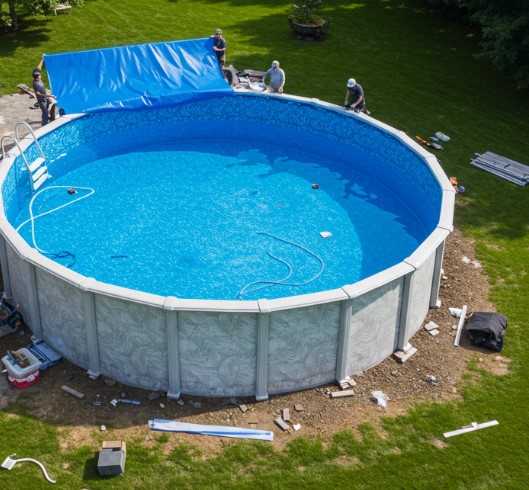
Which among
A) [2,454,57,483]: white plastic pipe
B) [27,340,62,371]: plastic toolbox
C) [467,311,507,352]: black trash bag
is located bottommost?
[2,454,57,483]: white plastic pipe

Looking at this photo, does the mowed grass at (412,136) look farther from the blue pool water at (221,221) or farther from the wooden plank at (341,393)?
the blue pool water at (221,221)

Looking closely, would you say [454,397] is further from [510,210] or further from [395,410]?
[510,210]

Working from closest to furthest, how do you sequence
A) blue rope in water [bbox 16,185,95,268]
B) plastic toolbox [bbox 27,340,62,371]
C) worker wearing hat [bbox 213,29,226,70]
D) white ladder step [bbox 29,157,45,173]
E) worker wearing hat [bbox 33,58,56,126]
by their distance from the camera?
plastic toolbox [bbox 27,340,62,371]
blue rope in water [bbox 16,185,95,268]
white ladder step [bbox 29,157,45,173]
worker wearing hat [bbox 33,58,56,126]
worker wearing hat [bbox 213,29,226,70]

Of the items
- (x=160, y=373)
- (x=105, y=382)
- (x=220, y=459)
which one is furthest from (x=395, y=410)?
(x=105, y=382)

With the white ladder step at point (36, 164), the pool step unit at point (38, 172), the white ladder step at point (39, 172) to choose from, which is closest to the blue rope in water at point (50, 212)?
the pool step unit at point (38, 172)

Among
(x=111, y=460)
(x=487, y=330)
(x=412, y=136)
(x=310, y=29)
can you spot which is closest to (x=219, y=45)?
(x=310, y=29)

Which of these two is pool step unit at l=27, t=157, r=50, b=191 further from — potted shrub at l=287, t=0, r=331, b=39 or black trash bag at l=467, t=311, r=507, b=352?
potted shrub at l=287, t=0, r=331, b=39

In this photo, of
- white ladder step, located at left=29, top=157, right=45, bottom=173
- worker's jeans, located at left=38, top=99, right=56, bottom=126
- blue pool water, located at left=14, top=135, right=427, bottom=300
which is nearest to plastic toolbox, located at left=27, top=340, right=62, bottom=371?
blue pool water, located at left=14, top=135, right=427, bottom=300
